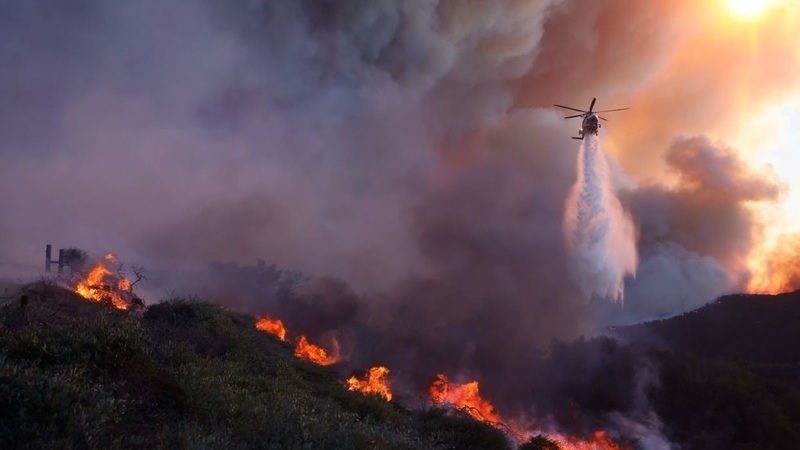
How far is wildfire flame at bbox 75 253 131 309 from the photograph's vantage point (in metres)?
30.0

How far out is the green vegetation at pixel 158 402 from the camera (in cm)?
834

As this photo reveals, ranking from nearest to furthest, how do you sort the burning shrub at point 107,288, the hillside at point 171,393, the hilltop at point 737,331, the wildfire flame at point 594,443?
the hillside at point 171,393
the burning shrub at point 107,288
the wildfire flame at point 594,443
the hilltop at point 737,331

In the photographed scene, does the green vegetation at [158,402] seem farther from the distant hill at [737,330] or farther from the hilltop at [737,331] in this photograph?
the distant hill at [737,330]

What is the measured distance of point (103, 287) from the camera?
105 ft

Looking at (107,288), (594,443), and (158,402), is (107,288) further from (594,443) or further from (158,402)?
(594,443)

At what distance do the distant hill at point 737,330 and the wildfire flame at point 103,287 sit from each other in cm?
5494

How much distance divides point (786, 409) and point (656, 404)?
9.91 m

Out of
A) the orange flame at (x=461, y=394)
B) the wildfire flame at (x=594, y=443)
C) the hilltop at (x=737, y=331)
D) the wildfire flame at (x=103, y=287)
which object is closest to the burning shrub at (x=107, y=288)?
the wildfire flame at (x=103, y=287)

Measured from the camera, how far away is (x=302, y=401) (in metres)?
14.7

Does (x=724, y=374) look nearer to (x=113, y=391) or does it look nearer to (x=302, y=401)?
(x=302, y=401)

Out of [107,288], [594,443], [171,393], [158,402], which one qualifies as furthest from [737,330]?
[158,402]

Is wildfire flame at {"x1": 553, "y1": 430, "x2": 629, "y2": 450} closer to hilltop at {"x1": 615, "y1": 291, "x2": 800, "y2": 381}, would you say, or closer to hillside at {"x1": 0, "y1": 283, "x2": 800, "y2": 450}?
hilltop at {"x1": 615, "y1": 291, "x2": 800, "y2": 381}

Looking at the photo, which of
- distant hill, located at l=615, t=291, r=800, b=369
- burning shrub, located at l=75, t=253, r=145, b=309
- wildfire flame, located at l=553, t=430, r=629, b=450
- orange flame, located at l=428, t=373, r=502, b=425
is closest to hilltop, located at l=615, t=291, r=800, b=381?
distant hill, located at l=615, t=291, r=800, b=369

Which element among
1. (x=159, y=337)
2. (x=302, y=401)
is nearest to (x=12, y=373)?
(x=302, y=401)
